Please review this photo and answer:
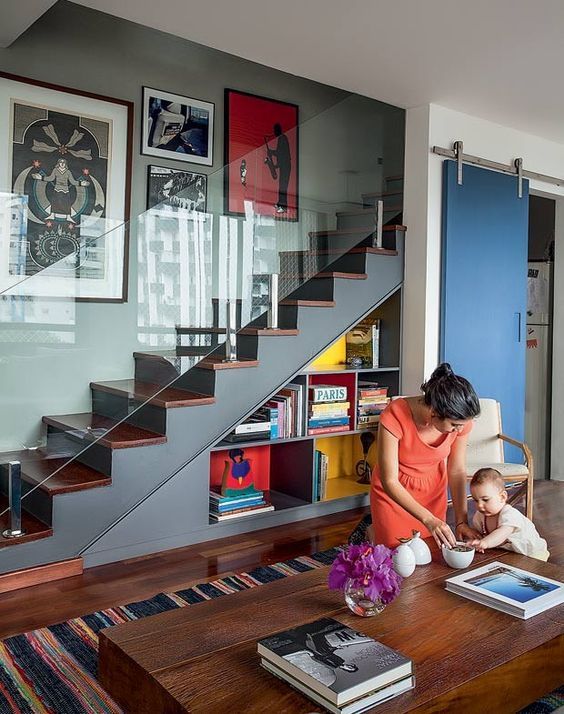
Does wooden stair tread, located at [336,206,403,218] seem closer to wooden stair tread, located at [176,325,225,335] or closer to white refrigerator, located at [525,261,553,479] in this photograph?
wooden stair tread, located at [176,325,225,335]

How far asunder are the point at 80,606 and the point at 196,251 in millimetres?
1881

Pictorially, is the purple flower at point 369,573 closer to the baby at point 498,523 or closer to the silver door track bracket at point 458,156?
the baby at point 498,523

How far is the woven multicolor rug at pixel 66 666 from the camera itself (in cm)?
235

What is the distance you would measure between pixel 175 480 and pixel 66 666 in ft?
4.43

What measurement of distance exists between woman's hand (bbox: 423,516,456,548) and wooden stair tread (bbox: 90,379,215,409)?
1.62 metres

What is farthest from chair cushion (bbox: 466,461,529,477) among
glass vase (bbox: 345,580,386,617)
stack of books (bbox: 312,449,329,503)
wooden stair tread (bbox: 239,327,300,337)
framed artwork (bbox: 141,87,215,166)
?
framed artwork (bbox: 141,87,215,166)

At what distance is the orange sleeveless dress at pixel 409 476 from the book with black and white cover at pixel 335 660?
1.13 metres

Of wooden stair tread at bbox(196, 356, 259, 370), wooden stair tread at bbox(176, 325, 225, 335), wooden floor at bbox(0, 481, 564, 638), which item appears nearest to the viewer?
wooden floor at bbox(0, 481, 564, 638)

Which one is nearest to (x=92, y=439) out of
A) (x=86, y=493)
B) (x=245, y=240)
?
(x=86, y=493)

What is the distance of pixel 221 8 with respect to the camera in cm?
337

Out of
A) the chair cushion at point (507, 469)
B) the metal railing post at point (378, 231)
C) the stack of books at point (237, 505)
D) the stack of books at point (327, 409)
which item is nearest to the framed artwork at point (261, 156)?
the metal railing post at point (378, 231)

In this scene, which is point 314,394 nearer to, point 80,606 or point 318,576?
point 80,606

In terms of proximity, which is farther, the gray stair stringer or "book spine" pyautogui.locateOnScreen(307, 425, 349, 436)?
"book spine" pyautogui.locateOnScreen(307, 425, 349, 436)

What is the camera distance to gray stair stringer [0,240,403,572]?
11.3 ft
